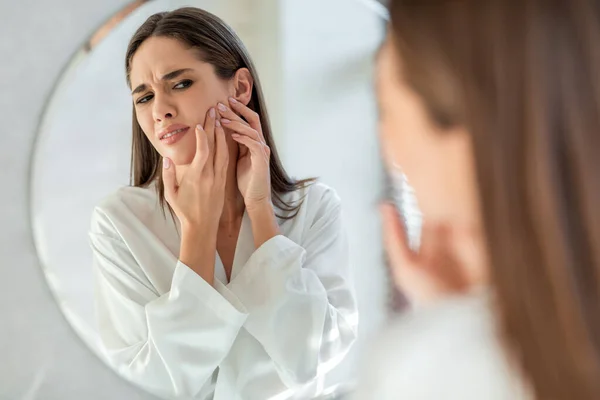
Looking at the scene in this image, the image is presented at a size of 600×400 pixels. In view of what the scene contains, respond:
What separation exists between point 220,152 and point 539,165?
43 cm

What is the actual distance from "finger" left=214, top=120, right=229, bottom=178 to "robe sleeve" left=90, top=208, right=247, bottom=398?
118 millimetres

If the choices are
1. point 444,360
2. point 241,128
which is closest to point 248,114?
point 241,128

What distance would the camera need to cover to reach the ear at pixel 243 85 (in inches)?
29.5

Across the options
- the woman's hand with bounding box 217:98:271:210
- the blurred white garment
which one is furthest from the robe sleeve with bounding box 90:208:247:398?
the blurred white garment

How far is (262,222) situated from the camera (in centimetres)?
75

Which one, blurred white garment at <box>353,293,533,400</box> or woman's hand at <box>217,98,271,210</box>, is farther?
woman's hand at <box>217,98,271,210</box>

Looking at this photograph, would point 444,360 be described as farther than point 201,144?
No

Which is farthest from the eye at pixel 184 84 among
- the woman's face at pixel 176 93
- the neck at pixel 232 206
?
the neck at pixel 232 206

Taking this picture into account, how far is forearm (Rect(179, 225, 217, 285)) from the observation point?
29.2 inches

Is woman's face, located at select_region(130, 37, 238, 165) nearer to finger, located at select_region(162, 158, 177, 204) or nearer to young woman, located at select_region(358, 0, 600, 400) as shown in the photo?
finger, located at select_region(162, 158, 177, 204)

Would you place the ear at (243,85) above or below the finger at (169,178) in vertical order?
above

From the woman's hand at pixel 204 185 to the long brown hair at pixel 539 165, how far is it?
38 cm

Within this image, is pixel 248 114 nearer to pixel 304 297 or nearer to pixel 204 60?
pixel 204 60

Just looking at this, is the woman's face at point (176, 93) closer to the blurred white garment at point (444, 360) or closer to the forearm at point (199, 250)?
the forearm at point (199, 250)
